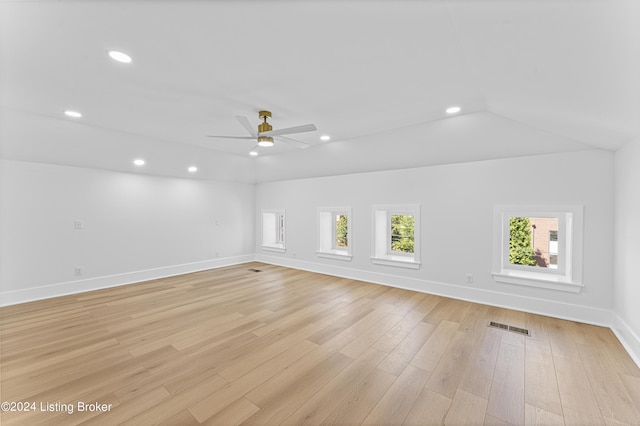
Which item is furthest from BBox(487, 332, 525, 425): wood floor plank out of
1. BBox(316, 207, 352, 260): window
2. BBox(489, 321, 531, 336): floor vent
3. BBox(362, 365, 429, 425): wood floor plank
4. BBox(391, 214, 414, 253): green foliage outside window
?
BBox(316, 207, 352, 260): window

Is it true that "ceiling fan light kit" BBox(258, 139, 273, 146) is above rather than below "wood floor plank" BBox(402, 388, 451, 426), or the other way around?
above

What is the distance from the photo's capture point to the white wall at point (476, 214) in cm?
330

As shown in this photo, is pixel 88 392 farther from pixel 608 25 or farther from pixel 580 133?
pixel 580 133

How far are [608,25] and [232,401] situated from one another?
10.4 feet

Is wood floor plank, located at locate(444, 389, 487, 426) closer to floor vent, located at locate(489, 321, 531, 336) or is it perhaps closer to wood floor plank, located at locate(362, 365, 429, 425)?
wood floor plank, located at locate(362, 365, 429, 425)

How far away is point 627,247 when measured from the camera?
2793 millimetres

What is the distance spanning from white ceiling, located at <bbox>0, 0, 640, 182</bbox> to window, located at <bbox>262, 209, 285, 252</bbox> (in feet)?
11.9

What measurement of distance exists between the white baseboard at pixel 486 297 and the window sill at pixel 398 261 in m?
0.22

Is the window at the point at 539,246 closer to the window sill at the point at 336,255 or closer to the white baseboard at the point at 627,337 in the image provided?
the white baseboard at the point at 627,337

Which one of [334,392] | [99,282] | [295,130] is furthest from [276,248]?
[334,392]

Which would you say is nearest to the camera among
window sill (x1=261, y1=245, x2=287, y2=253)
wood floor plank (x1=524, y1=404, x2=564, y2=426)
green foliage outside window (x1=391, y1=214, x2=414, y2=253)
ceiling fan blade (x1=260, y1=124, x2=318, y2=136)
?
wood floor plank (x1=524, y1=404, x2=564, y2=426)

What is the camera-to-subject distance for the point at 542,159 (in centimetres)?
359

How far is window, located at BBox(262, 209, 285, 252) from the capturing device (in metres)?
7.46

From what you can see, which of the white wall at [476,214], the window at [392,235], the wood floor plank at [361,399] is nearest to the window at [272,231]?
the white wall at [476,214]
